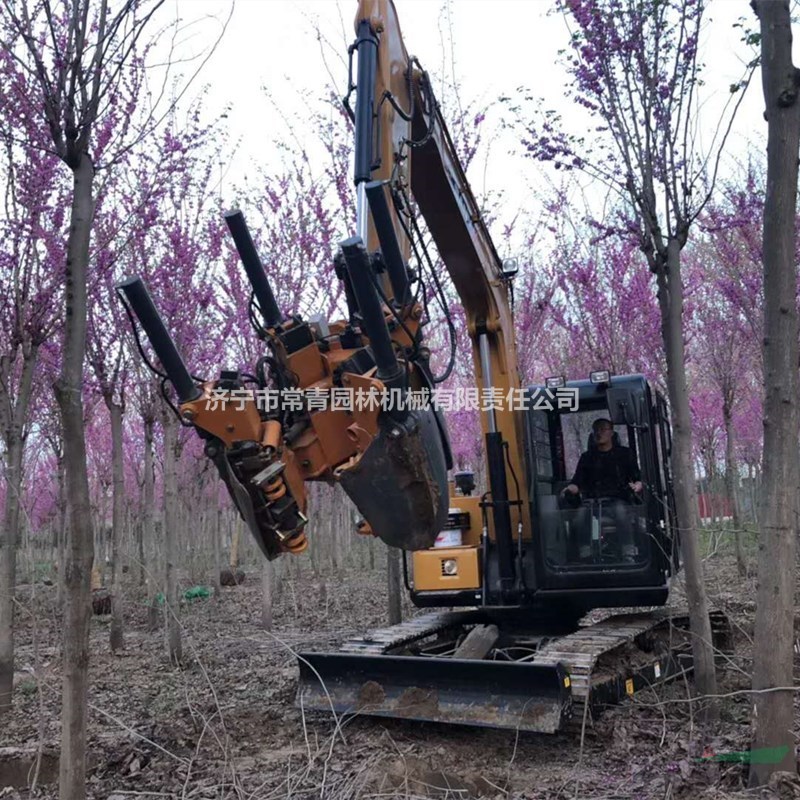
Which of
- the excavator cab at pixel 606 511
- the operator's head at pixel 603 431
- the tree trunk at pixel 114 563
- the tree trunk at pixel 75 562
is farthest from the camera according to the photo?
the tree trunk at pixel 114 563

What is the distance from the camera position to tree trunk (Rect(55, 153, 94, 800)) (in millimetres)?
3141

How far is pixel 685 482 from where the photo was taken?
5.39 meters

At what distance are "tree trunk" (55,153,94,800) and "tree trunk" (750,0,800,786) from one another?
9.43 feet

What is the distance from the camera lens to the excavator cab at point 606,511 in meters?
6.36

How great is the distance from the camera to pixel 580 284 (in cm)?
1273

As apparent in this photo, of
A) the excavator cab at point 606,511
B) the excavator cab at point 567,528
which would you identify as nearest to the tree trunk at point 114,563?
the excavator cab at point 567,528

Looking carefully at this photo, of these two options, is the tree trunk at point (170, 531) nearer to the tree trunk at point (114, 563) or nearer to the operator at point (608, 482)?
the tree trunk at point (114, 563)

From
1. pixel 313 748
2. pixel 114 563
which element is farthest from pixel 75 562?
pixel 114 563

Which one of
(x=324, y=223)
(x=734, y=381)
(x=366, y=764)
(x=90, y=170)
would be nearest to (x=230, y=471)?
(x=90, y=170)

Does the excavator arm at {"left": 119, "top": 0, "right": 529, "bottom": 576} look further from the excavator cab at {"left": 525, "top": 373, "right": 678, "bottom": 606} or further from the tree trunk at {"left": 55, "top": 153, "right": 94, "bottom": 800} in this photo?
the excavator cab at {"left": 525, "top": 373, "right": 678, "bottom": 606}

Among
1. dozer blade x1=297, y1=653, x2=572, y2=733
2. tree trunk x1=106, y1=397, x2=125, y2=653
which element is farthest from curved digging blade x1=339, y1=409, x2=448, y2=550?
tree trunk x1=106, y1=397, x2=125, y2=653

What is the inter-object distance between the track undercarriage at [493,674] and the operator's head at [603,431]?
1453 mm

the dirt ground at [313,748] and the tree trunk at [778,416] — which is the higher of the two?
the tree trunk at [778,416]

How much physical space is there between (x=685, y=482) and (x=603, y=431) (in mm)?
1364
